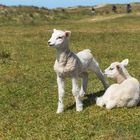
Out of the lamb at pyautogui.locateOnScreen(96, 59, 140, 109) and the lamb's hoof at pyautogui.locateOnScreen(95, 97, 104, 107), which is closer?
the lamb at pyautogui.locateOnScreen(96, 59, 140, 109)

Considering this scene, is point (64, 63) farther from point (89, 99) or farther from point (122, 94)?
point (89, 99)

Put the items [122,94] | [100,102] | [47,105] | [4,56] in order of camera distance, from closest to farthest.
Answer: [122,94] → [100,102] → [47,105] → [4,56]

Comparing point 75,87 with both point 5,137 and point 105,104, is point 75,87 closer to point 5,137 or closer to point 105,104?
point 105,104

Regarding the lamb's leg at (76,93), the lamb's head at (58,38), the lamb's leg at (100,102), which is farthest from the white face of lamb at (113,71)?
the lamb's head at (58,38)

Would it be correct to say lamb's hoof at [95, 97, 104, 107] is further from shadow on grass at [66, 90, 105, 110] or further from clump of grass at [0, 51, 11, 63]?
clump of grass at [0, 51, 11, 63]

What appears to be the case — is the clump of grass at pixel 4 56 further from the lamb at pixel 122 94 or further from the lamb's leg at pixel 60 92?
the lamb at pixel 122 94

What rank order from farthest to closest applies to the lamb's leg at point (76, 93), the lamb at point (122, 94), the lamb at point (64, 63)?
the lamb's leg at point (76, 93), the lamb at point (122, 94), the lamb at point (64, 63)

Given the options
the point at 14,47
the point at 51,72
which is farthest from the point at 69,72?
the point at 14,47

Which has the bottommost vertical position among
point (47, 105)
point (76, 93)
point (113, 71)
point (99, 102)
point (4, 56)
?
point (4, 56)

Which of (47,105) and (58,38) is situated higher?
(58,38)

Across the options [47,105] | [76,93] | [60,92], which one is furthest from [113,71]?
[47,105]

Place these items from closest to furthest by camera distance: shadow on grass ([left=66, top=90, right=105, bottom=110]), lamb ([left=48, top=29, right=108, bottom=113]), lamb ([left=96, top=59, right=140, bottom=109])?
lamb ([left=48, top=29, right=108, bottom=113]) → lamb ([left=96, top=59, right=140, bottom=109]) → shadow on grass ([left=66, top=90, right=105, bottom=110])

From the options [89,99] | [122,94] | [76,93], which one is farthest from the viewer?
[89,99]

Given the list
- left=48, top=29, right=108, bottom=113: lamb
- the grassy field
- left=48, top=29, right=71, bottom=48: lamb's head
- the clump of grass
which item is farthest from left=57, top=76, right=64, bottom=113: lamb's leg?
the clump of grass
